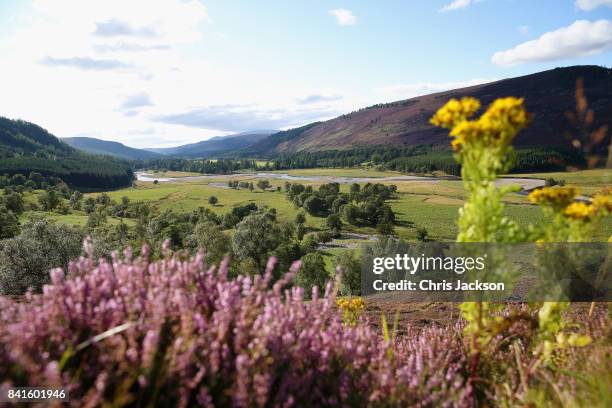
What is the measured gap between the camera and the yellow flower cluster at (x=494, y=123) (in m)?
4.00

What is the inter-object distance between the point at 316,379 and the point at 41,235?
53.3m

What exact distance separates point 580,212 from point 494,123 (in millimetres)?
1364

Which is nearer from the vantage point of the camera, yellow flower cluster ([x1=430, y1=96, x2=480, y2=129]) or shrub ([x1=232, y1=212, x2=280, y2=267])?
yellow flower cluster ([x1=430, y1=96, x2=480, y2=129])

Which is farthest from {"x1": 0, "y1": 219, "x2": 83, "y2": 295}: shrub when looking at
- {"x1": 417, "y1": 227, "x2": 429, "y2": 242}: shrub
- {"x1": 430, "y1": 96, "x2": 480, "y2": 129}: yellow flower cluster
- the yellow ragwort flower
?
{"x1": 417, "y1": 227, "x2": 429, "y2": 242}: shrub

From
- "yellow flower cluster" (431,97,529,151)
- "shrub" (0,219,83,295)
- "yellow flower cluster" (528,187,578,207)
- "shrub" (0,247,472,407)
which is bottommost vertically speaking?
"shrub" (0,219,83,295)

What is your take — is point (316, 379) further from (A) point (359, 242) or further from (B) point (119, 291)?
(A) point (359, 242)

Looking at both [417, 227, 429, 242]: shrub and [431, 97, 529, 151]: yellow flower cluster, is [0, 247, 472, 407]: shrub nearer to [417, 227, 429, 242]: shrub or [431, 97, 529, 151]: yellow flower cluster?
[431, 97, 529, 151]: yellow flower cluster

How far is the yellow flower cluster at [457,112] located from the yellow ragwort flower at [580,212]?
4.79ft

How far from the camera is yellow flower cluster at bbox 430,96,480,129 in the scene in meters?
4.30

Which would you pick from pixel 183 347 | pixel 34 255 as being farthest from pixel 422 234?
pixel 183 347

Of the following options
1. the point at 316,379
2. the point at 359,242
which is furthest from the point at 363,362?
the point at 359,242

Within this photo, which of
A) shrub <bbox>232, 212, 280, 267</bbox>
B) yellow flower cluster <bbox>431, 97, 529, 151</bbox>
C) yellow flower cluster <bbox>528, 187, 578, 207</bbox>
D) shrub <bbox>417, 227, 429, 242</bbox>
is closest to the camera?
yellow flower cluster <bbox>431, 97, 529, 151</bbox>

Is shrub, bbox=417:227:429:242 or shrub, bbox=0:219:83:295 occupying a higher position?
shrub, bbox=0:219:83:295

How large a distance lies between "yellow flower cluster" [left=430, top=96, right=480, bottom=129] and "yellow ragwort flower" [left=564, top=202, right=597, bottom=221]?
1.46 metres
